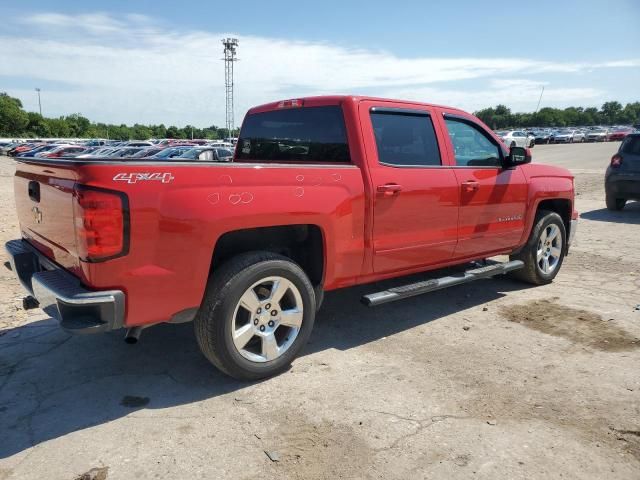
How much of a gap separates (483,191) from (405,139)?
1065 mm

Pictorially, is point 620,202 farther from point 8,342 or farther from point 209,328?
point 8,342

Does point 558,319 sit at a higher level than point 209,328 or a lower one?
lower

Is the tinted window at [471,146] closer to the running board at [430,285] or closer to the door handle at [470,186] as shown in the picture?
the door handle at [470,186]

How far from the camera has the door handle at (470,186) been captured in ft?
15.4

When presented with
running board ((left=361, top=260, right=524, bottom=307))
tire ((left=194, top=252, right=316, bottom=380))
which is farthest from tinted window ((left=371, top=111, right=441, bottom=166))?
tire ((left=194, top=252, right=316, bottom=380))

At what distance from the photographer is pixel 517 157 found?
517 centimetres

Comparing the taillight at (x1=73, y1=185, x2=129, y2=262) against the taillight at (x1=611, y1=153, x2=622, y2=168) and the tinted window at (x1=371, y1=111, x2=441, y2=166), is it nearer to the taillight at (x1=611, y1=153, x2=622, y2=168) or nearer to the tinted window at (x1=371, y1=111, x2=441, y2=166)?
the tinted window at (x1=371, y1=111, x2=441, y2=166)

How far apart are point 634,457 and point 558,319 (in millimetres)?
2250

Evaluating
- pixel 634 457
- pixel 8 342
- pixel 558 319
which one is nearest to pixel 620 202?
pixel 558 319

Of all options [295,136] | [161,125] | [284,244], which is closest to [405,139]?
[295,136]

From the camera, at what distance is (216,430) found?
2988mm

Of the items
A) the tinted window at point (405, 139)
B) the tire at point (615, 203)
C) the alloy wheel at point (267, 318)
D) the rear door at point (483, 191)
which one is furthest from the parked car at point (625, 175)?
the alloy wheel at point (267, 318)

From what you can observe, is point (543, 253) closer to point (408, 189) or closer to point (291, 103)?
point (408, 189)

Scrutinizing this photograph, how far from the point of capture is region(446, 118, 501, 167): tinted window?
4.85m
